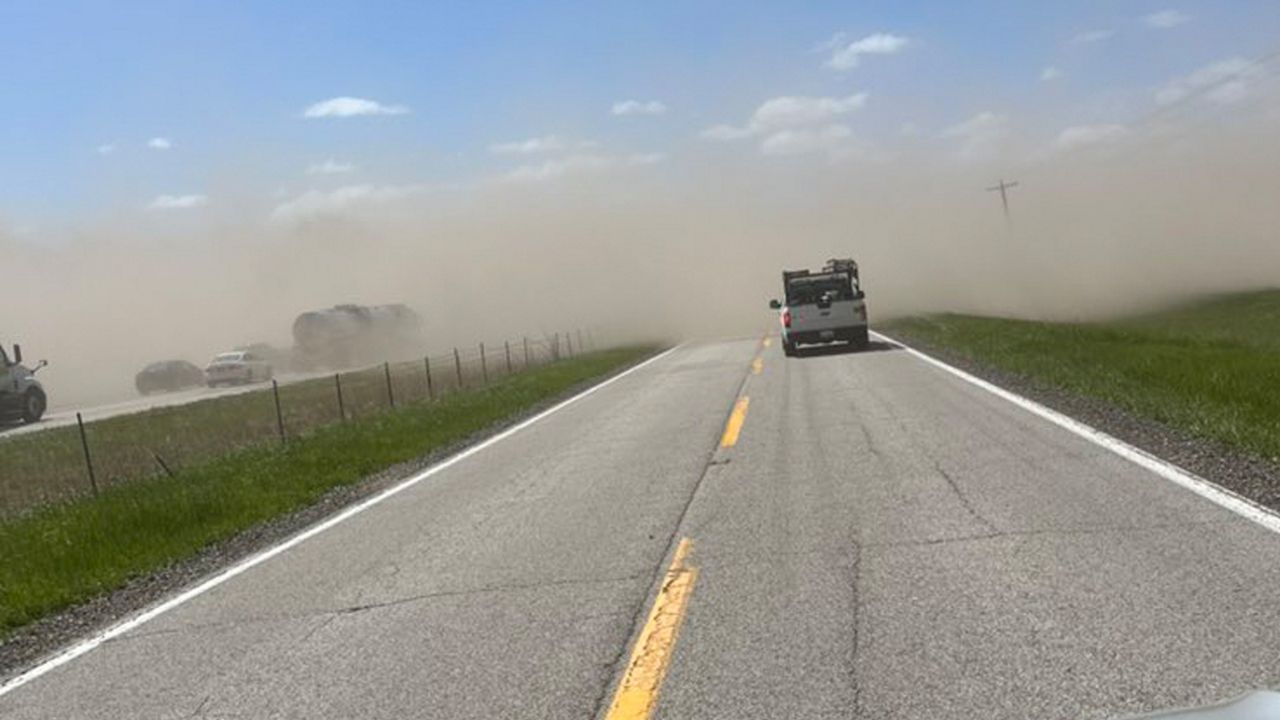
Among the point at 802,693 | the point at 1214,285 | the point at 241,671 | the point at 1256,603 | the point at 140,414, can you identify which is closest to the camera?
the point at 802,693

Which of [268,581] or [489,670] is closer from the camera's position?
[489,670]

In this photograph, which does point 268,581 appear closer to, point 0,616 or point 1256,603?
point 0,616

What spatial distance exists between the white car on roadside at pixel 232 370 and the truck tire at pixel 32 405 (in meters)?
11.9

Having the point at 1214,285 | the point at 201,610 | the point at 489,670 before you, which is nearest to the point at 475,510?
the point at 201,610

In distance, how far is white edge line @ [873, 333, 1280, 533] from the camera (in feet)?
23.6

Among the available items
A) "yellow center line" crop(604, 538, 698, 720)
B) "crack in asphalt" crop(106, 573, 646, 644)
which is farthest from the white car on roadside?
"yellow center line" crop(604, 538, 698, 720)

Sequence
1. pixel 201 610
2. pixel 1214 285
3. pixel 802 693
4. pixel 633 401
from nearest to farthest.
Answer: pixel 802 693
pixel 201 610
pixel 633 401
pixel 1214 285

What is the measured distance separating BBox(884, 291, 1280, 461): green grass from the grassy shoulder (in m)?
9.33

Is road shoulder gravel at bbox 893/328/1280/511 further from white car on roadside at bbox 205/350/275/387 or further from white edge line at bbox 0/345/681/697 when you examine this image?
white car on roadside at bbox 205/350/275/387

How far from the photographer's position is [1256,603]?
5223mm

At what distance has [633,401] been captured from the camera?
2003 centimetres

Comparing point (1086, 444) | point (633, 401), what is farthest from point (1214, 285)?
point (1086, 444)

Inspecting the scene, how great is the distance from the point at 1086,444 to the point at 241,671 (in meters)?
8.04

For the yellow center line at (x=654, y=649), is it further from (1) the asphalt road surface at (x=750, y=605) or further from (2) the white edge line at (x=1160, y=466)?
(2) the white edge line at (x=1160, y=466)
